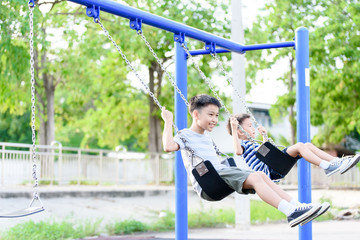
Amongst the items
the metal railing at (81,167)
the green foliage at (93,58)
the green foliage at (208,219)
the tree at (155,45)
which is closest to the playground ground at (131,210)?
the green foliage at (208,219)

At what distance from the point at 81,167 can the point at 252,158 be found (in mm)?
10434

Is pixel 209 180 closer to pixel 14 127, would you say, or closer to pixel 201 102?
pixel 201 102

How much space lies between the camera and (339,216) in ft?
36.3

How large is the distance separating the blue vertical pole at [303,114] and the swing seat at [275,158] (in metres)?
0.64

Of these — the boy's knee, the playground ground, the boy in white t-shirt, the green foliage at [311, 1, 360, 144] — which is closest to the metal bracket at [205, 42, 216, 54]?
the boy in white t-shirt

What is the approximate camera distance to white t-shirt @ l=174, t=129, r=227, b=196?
441 cm

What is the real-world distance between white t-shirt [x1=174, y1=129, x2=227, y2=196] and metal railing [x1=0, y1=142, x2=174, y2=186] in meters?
7.27

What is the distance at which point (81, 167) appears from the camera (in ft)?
49.7

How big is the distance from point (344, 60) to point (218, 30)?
3.70 m

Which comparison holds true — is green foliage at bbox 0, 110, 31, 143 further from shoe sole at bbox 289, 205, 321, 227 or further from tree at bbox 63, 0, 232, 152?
shoe sole at bbox 289, 205, 321, 227

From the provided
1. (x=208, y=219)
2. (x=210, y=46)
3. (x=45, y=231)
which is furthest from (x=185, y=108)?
(x=208, y=219)

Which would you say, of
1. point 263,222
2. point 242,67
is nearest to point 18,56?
point 242,67

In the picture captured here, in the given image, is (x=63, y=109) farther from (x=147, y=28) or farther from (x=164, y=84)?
(x=147, y=28)

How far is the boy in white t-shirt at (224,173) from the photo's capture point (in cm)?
398
